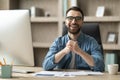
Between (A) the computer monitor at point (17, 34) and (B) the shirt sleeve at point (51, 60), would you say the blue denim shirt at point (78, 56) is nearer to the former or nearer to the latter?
(B) the shirt sleeve at point (51, 60)

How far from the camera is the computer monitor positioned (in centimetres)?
174

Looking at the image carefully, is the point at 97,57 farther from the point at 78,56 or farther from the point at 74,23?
the point at 74,23

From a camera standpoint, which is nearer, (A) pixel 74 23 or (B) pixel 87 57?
(B) pixel 87 57

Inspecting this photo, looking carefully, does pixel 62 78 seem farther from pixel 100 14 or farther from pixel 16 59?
pixel 100 14

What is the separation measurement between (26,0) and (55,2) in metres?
0.49

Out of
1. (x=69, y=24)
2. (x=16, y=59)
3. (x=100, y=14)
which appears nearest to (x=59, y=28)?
(x=100, y=14)

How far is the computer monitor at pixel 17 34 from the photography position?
1741 mm

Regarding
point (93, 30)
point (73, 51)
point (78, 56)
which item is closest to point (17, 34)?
point (73, 51)

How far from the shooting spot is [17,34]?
1.75 meters

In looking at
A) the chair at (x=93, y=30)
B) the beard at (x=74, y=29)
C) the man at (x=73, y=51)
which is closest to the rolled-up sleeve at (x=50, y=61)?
the man at (x=73, y=51)

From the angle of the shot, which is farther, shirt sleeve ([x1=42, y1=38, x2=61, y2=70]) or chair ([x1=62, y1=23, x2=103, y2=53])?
chair ([x1=62, y1=23, x2=103, y2=53])

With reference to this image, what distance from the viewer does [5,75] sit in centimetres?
165

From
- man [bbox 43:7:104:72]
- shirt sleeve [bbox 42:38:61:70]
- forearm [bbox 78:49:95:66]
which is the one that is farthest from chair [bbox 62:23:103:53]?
forearm [bbox 78:49:95:66]

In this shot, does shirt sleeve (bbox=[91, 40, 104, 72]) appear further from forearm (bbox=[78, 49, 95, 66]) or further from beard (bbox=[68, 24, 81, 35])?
beard (bbox=[68, 24, 81, 35])
